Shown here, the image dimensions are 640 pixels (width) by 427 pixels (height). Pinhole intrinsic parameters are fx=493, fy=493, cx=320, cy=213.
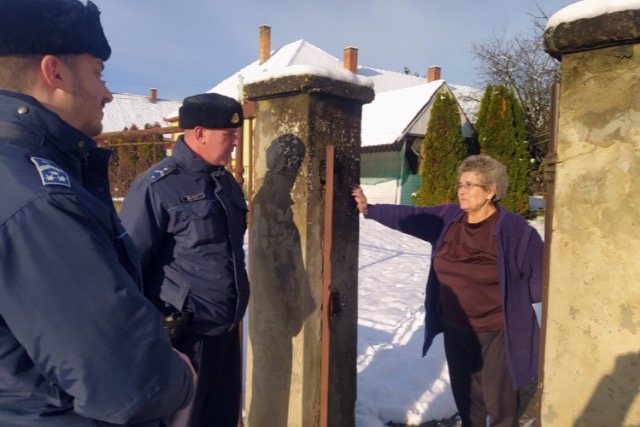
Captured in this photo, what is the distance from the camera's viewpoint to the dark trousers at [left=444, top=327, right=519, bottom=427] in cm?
246

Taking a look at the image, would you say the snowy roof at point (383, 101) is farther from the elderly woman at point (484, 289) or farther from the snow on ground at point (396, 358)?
the elderly woman at point (484, 289)

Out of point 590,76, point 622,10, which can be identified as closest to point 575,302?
point 590,76

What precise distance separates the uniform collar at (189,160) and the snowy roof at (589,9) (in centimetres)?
153

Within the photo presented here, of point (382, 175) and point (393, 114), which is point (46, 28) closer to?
point (382, 175)

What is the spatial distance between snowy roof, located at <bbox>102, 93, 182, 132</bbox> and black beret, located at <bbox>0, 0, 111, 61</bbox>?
1158 inches

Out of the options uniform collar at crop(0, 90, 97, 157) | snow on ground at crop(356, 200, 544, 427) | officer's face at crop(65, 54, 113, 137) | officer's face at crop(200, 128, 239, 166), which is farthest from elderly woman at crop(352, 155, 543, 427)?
uniform collar at crop(0, 90, 97, 157)

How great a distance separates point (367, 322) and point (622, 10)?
3.65 m

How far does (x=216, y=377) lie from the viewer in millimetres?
2277

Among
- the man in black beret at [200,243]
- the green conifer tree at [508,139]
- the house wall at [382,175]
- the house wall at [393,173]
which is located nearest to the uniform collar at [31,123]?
the man in black beret at [200,243]

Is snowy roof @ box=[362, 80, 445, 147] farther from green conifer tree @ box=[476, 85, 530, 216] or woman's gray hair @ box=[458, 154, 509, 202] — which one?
woman's gray hair @ box=[458, 154, 509, 202]

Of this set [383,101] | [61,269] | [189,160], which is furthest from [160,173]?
[383,101]

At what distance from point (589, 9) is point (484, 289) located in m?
1.34

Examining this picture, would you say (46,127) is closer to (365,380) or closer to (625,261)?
(625,261)

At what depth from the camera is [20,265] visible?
2.75 feet
